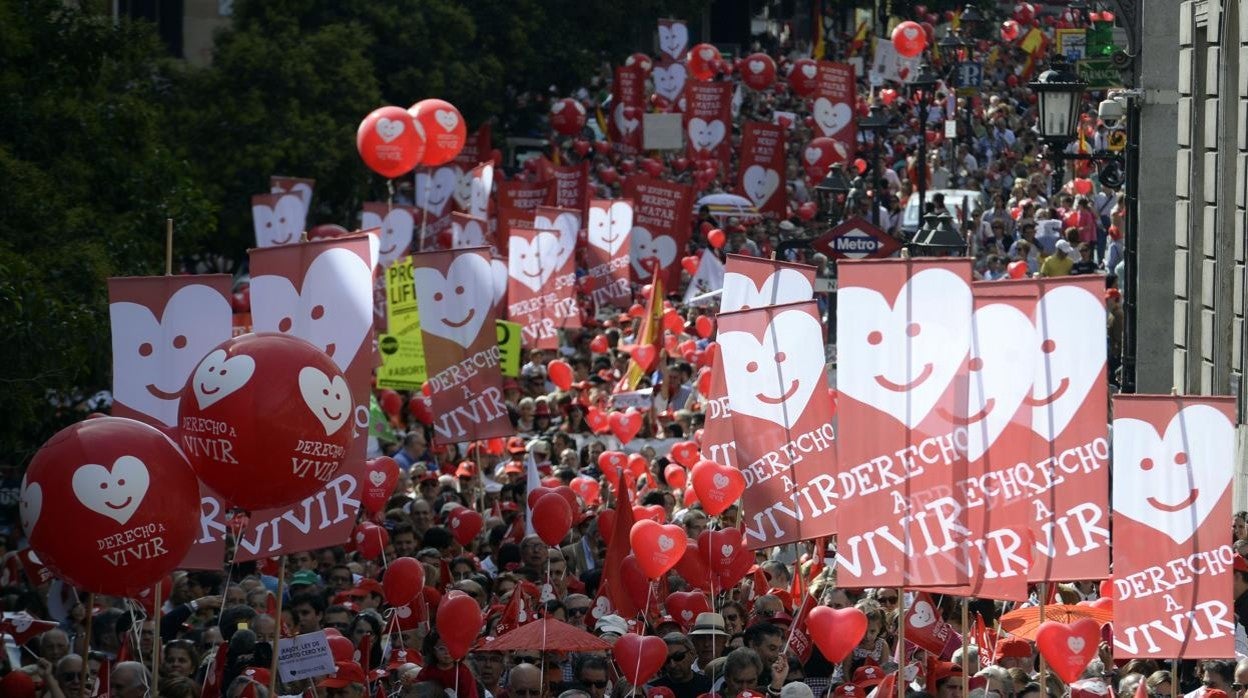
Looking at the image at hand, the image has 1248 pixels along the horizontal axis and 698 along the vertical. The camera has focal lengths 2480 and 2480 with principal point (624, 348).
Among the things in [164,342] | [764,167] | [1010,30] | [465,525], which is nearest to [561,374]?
[465,525]

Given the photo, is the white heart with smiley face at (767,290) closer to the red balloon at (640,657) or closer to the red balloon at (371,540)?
the red balloon at (371,540)

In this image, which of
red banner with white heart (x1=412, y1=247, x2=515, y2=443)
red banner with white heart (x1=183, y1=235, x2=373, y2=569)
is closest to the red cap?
red banner with white heart (x1=183, y1=235, x2=373, y2=569)

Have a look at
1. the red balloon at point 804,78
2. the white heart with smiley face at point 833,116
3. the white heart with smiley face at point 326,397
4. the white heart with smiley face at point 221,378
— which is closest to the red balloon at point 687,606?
the white heart with smiley face at point 326,397

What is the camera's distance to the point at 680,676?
12.9 metres

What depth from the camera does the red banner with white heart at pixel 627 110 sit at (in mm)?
47375

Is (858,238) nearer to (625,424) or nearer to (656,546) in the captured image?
(625,424)

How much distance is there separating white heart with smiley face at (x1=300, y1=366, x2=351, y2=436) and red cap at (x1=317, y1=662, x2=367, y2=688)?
1.48 metres

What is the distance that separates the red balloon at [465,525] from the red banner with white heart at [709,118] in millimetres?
25337

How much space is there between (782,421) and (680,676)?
2150mm

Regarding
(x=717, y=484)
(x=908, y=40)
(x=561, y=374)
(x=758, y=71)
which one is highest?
(x=908, y=40)

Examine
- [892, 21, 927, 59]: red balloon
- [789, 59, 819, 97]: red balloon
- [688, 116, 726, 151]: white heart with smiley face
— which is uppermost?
[892, 21, 927, 59]: red balloon

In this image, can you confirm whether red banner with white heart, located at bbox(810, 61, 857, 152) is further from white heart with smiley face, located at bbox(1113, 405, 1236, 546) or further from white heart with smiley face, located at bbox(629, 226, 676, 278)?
white heart with smiley face, located at bbox(1113, 405, 1236, 546)

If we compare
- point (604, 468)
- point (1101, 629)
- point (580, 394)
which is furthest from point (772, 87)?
point (1101, 629)

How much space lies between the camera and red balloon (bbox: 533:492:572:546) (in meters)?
16.0
